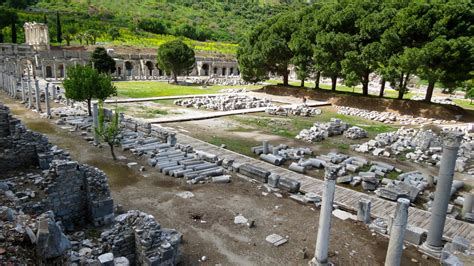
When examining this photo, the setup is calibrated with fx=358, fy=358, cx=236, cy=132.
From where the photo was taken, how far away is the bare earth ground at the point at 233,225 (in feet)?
34.3

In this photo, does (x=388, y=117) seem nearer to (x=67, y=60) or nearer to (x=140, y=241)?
(x=140, y=241)

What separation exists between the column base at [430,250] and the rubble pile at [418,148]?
1022 cm

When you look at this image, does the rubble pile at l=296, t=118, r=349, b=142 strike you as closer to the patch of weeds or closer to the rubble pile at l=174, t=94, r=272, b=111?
the patch of weeds

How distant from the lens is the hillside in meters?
86.7

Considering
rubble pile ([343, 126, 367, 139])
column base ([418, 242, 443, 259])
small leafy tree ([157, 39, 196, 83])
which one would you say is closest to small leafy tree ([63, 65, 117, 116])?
rubble pile ([343, 126, 367, 139])

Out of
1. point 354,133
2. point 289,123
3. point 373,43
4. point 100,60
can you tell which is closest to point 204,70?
point 100,60

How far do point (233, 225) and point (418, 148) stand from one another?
1581 cm

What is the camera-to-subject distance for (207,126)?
27.9 m

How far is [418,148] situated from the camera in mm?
22641

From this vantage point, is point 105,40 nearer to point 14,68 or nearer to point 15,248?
point 14,68

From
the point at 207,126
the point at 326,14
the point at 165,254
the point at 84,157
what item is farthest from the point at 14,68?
the point at 165,254

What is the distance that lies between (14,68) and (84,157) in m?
35.4

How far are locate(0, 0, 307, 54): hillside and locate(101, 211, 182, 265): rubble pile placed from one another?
76907mm

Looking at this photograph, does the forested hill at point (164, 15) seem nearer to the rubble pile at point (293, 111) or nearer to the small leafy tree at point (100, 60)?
the small leafy tree at point (100, 60)
